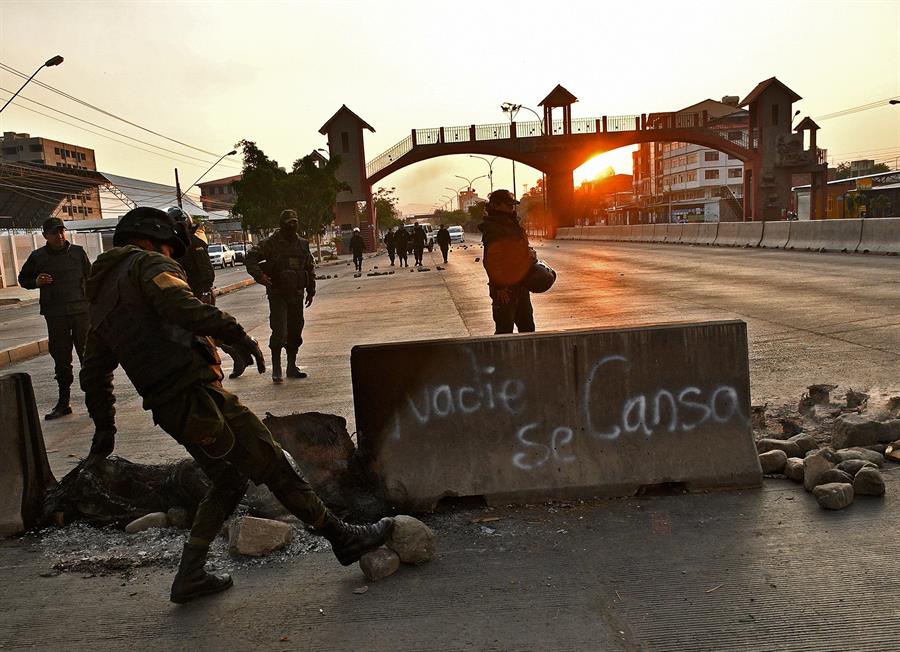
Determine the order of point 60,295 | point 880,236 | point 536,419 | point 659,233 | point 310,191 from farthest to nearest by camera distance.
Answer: point 310,191, point 659,233, point 880,236, point 60,295, point 536,419

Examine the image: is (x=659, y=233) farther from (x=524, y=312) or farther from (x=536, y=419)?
(x=536, y=419)

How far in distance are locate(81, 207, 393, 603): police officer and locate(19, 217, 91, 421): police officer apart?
4645 millimetres

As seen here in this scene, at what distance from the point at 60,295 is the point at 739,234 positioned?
88.9 feet

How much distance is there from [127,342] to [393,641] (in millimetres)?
1605

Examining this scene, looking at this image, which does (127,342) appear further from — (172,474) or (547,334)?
(547,334)

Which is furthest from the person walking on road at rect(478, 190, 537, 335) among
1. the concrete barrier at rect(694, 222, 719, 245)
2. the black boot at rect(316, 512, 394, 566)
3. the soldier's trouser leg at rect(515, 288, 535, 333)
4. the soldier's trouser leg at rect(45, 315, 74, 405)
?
the concrete barrier at rect(694, 222, 719, 245)

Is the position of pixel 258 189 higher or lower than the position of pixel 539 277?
higher

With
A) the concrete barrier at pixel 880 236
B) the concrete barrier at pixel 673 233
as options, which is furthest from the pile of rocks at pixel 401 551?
the concrete barrier at pixel 673 233

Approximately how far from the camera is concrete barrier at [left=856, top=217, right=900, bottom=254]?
1923 cm

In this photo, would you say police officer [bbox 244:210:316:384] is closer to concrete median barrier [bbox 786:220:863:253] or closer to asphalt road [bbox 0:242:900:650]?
asphalt road [bbox 0:242:900:650]

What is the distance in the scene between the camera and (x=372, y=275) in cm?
2812

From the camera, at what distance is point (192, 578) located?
10.8ft

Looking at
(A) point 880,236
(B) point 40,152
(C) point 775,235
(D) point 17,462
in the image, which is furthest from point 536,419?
(B) point 40,152

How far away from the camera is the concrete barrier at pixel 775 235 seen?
2536 centimetres
